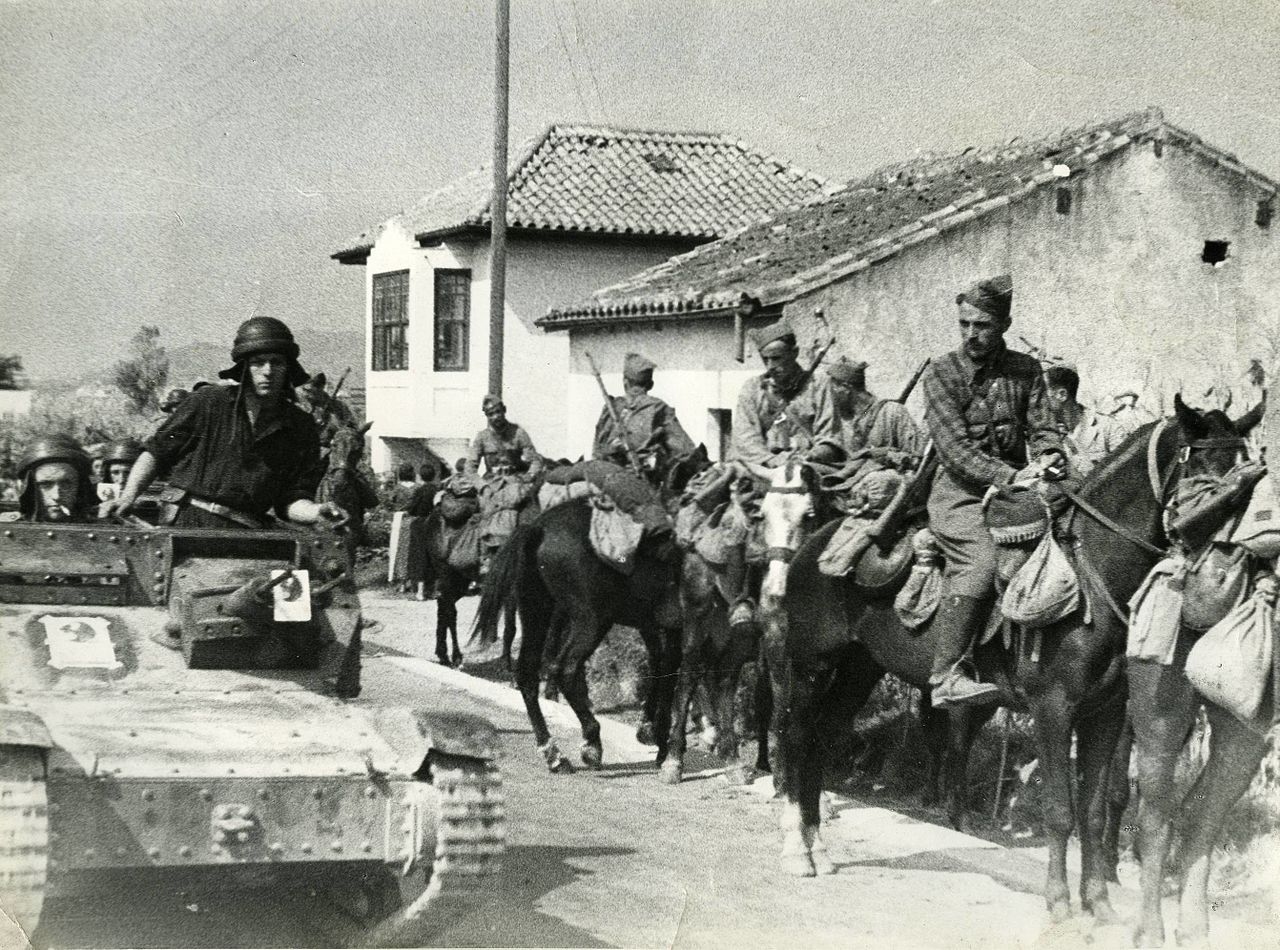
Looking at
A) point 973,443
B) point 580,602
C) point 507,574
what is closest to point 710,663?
point 580,602

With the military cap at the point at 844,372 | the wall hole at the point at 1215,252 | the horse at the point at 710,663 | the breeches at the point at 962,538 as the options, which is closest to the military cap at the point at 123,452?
the horse at the point at 710,663

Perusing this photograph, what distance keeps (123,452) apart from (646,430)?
3800mm

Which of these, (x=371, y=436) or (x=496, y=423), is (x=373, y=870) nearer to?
(x=496, y=423)

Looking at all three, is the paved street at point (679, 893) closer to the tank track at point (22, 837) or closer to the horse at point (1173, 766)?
the horse at point (1173, 766)

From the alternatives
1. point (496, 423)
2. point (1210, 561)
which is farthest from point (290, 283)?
point (1210, 561)

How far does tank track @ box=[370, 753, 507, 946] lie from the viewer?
5688 millimetres

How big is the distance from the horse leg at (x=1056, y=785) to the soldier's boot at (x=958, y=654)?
389 millimetres

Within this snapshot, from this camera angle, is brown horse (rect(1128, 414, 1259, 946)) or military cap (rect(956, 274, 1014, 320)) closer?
brown horse (rect(1128, 414, 1259, 946))

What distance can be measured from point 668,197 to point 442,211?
13.2 feet

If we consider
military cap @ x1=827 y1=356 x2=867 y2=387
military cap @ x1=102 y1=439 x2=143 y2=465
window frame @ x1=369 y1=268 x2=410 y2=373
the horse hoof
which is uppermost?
window frame @ x1=369 y1=268 x2=410 y2=373

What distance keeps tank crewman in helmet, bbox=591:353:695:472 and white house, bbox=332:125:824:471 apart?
40.3 feet

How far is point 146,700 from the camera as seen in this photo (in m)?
6.06

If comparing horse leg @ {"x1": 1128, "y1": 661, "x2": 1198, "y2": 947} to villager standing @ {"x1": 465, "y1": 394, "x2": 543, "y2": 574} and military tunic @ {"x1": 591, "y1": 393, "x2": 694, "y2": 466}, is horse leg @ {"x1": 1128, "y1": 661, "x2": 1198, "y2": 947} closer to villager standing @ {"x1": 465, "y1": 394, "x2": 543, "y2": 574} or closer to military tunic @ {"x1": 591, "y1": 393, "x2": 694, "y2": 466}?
military tunic @ {"x1": 591, "y1": 393, "x2": 694, "y2": 466}

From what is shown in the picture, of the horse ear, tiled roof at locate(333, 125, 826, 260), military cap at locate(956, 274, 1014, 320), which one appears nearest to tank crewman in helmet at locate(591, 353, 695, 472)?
military cap at locate(956, 274, 1014, 320)
